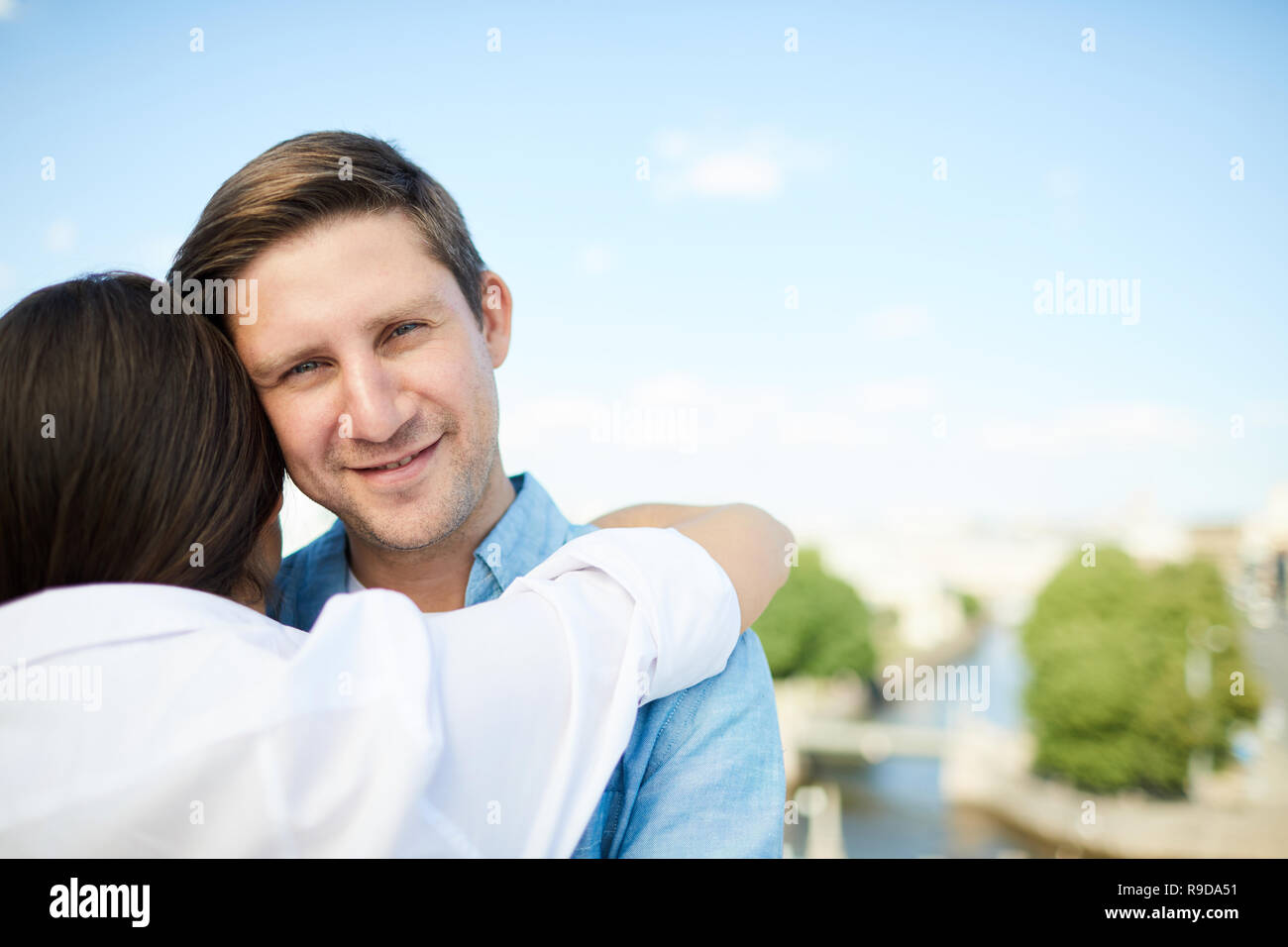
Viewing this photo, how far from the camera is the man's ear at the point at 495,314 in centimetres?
253

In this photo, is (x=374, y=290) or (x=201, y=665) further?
(x=374, y=290)

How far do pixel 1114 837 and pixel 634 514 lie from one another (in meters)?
38.2

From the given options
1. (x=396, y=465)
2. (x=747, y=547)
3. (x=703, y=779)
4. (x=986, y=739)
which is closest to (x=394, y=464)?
(x=396, y=465)

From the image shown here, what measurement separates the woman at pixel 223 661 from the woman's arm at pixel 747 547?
234 mm

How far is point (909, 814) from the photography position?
159ft

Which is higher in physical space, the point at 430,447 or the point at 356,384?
the point at 356,384

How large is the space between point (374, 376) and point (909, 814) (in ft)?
170

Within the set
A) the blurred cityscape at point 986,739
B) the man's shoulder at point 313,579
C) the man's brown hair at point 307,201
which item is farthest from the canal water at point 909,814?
the man's brown hair at point 307,201

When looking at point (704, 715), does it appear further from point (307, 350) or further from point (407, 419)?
point (307, 350)

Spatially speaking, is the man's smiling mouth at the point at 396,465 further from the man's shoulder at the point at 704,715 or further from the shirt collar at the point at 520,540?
the man's shoulder at the point at 704,715

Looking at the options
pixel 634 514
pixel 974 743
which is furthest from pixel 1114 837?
pixel 634 514

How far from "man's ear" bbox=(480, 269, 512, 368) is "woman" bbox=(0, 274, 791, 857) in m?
0.95
